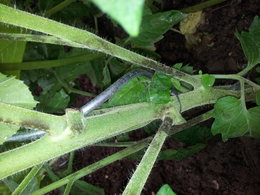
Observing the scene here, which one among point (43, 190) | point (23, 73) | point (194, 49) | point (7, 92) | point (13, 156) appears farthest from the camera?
point (23, 73)

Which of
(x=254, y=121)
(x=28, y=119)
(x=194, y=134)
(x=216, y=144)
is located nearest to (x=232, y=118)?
(x=254, y=121)

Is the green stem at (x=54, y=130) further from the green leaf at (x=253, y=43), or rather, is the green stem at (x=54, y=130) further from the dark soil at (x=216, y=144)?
the dark soil at (x=216, y=144)

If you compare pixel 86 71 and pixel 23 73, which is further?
pixel 23 73

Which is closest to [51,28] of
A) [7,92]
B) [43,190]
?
[7,92]

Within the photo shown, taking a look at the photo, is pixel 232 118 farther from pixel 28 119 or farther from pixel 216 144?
pixel 28 119

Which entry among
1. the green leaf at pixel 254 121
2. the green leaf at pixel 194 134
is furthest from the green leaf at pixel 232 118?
the green leaf at pixel 194 134

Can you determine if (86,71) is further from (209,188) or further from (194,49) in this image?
(209,188)

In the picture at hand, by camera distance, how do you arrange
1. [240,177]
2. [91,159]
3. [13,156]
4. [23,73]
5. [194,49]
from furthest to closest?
1. [91,159]
2. [23,73]
3. [194,49]
4. [240,177]
5. [13,156]

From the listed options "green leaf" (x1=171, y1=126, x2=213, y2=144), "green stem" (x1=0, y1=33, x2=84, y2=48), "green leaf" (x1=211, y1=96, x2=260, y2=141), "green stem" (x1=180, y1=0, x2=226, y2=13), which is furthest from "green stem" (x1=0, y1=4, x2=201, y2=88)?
"green stem" (x1=180, y1=0, x2=226, y2=13)
